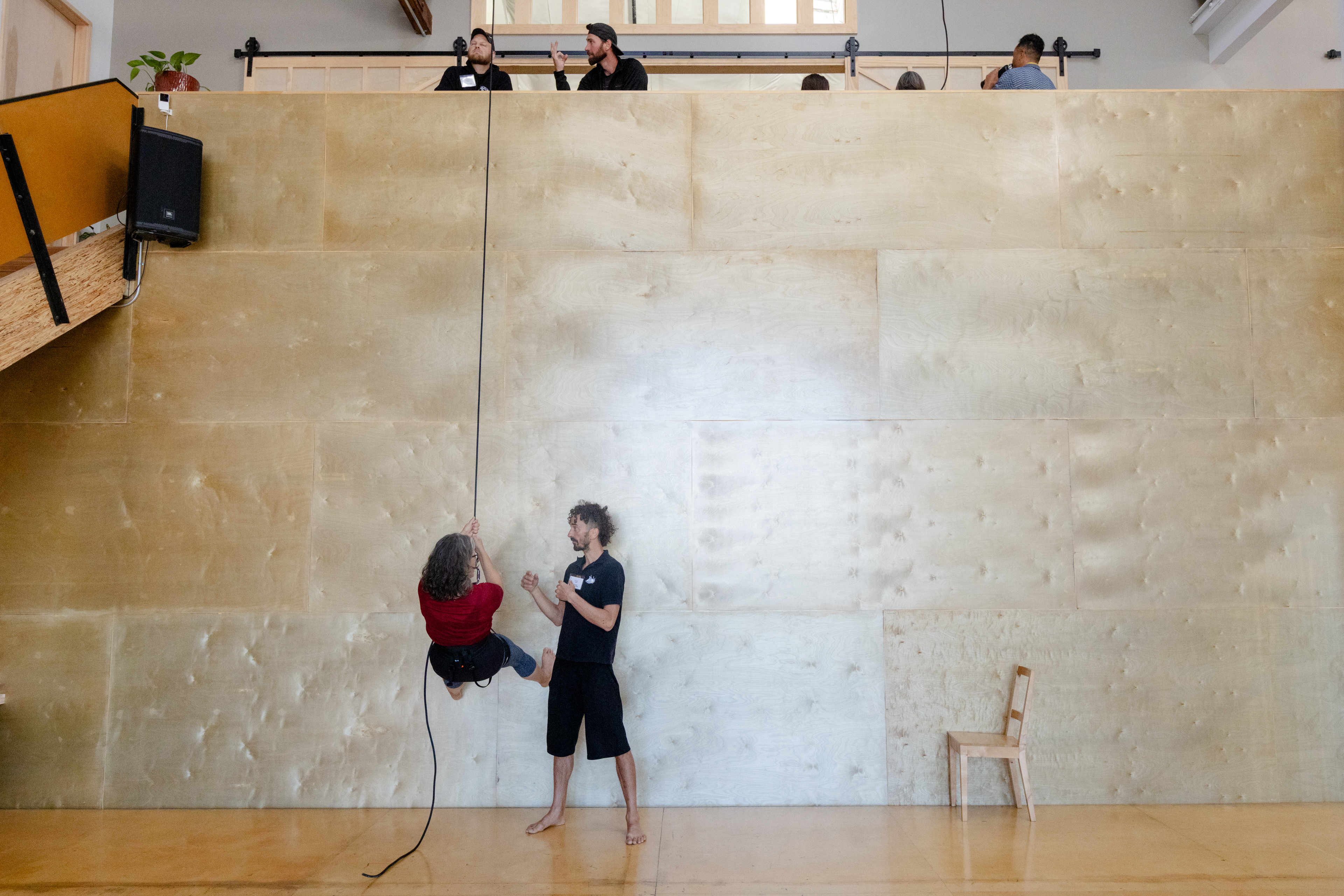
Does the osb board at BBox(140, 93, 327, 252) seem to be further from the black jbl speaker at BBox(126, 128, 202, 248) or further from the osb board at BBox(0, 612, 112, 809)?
the osb board at BBox(0, 612, 112, 809)

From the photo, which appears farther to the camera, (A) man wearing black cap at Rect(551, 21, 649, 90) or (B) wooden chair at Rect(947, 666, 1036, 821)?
(A) man wearing black cap at Rect(551, 21, 649, 90)

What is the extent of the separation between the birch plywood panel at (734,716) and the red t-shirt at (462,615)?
0.84 meters

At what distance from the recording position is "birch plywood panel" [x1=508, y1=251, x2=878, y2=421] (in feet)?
17.0

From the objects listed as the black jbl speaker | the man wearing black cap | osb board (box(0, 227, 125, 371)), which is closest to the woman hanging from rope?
osb board (box(0, 227, 125, 371))

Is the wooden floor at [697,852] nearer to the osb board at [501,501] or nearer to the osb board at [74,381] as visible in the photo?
the osb board at [501,501]

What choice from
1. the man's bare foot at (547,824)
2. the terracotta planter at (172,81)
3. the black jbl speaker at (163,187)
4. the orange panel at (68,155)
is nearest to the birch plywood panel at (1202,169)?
the man's bare foot at (547,824)

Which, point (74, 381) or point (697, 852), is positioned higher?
point (74, 381)

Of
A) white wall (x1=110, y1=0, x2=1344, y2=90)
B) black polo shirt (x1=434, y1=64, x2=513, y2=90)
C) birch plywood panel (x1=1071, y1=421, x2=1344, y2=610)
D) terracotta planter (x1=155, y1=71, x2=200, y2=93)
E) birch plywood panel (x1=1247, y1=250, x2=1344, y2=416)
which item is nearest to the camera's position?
birch plywood panel (x1=1071, y1=421, x2=1344, y2=610)

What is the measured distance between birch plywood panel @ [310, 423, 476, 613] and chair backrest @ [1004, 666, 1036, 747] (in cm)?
307

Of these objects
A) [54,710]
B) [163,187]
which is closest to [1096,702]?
[54,710]

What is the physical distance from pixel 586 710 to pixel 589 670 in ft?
0.65

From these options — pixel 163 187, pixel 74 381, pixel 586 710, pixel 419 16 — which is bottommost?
pixel 586 710

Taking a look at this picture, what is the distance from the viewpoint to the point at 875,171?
5324 millimetres

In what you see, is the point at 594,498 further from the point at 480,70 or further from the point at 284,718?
the point at 480,70
